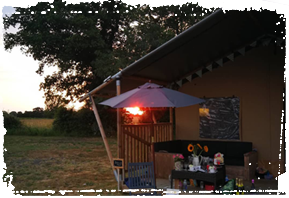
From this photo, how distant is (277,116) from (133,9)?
1141 cm

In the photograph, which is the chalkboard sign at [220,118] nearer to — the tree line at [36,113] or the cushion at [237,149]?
the cushion at [237,149]

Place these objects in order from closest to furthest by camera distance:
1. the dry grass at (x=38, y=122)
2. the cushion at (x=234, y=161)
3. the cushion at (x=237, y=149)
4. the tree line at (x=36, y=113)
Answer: the cushion at (x=234, y=161) < the cushion at (x=237, y=149) < the tree line at (x=36, y=113) < the dry grass at (x=38, y=122)

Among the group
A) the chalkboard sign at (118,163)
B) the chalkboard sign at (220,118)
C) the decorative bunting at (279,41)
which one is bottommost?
the chalkboard sign at (118,163)

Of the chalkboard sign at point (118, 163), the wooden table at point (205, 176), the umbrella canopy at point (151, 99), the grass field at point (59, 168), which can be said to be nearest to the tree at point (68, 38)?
the grass field at point (59, 168)

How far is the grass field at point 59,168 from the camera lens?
21.8 ft

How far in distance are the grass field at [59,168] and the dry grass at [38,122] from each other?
410 cm

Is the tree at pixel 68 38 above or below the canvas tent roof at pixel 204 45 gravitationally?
above

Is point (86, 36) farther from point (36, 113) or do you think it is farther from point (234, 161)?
point (234, 161)

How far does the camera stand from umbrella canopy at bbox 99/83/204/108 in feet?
17.8

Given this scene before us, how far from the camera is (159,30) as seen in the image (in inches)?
628

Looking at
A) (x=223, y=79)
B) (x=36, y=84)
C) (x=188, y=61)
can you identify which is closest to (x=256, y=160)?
(x=223, y=79)

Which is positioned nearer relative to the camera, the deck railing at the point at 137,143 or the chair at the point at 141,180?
the chair at the point at 141,180

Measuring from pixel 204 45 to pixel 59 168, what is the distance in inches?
204

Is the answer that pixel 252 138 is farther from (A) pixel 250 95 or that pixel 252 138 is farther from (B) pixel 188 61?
(B) pixel 188 61
